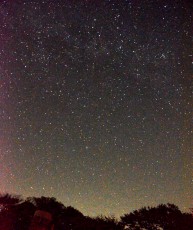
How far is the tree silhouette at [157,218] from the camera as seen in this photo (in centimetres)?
Answer: 2439

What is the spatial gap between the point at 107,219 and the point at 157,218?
422 centimetres

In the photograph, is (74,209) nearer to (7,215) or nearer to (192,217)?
(7,215)

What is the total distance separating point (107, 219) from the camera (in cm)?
2727

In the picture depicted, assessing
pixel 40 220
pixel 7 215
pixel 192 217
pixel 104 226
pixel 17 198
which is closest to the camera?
pixel 40 220

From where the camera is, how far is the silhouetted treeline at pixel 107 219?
81.8ft

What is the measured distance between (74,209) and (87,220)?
5922 mm

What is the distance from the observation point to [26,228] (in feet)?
88.6

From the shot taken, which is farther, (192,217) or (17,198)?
(17,198)

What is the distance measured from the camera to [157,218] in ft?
84.7

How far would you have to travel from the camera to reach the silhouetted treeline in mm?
24922

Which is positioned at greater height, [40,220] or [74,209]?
[74,209]

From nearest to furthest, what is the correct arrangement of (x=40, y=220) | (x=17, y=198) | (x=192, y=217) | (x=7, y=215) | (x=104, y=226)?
(x=40, y=220)
(x=192, y=217)
(x=104, y=226)
(x=7, y=215)
(x=17, y=198)

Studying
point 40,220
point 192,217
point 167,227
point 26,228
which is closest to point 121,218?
point 167,227

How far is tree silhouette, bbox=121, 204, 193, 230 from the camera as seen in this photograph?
960 inches
